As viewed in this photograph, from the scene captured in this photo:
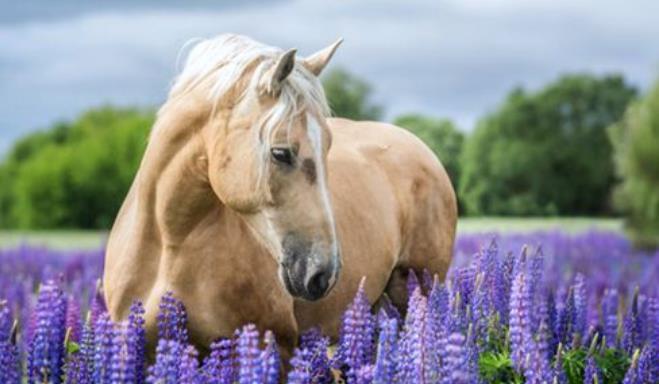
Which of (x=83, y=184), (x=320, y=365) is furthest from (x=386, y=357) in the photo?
(x=83, y=184)

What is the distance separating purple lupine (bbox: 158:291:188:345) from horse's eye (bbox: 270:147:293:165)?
0.68 m

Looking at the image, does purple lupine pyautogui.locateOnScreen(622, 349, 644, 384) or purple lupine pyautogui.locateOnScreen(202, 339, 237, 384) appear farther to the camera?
purple lupine pyautogui.locateOnScreen(622, 349, 644, 384)

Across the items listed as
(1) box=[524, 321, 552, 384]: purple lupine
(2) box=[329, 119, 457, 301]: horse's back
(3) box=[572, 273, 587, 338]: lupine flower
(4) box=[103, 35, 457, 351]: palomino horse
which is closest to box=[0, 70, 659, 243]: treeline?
(2) box=[329, 119, 457, 301]: horse's back

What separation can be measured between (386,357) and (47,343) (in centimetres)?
142

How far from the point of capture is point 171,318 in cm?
425

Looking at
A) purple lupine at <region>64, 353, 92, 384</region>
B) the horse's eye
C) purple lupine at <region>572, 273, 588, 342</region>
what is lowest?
purple lupine at <region>572, 273, 588, 342</region>

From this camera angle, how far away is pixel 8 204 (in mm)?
78562

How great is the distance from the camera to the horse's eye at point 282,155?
13.3 feet

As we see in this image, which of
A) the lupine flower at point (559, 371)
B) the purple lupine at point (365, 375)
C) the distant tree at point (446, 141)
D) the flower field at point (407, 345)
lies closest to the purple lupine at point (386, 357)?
the flower field at point (407, 345)

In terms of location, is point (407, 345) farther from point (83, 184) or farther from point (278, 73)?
point (83, 184)

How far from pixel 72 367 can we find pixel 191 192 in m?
1.01

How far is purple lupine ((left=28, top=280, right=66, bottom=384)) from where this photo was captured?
3863mm

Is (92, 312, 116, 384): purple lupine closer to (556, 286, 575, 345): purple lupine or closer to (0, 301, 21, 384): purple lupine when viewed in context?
(0, 301, 21, 384): purple lupine

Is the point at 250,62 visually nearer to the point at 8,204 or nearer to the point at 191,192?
the point at 191,192
